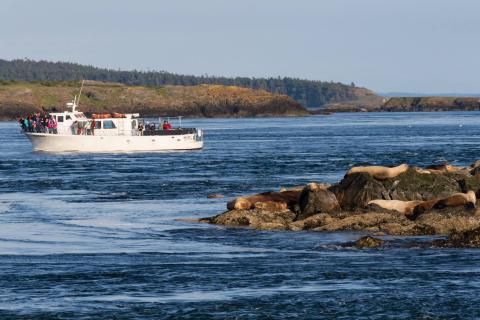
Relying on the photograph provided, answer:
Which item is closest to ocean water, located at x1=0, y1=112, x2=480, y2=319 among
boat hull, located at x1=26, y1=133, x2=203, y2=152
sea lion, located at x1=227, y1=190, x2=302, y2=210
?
sea lion, located at x1=227, y1=190, x2=302, y2=210

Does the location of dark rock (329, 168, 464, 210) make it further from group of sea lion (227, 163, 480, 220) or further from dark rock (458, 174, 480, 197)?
group of sea lion (227, 163, 480, 220)

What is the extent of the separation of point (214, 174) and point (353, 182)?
23080 mm

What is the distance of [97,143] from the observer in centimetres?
8438

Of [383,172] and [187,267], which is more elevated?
[383,172]

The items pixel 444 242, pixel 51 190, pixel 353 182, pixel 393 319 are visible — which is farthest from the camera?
pixel 51 190

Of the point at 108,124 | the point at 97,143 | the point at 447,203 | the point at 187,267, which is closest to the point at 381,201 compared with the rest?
the point at 447,203

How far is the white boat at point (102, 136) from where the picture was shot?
277 ft

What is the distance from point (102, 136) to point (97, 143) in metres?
0.63

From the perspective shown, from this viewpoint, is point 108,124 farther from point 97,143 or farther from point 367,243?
point 367,243

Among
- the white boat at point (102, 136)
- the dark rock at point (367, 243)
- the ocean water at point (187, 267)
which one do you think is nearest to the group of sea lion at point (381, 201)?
the ocean water at point (187, 267)

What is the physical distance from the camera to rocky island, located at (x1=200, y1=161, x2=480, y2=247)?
3111 centimetres

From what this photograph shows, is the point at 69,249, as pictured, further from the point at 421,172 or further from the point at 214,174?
the point at 214,174

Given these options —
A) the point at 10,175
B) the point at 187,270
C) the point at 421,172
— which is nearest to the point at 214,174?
the point at 10,175

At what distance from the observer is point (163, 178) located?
55781 mm
